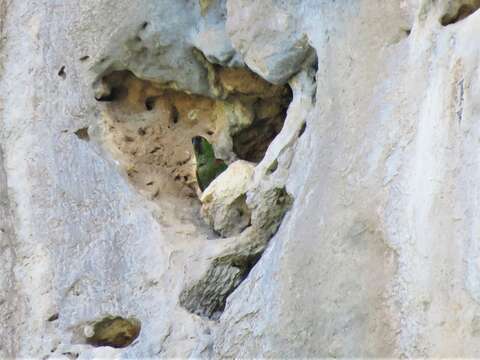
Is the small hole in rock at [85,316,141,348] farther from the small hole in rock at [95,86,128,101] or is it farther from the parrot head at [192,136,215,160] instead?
the parrot head at [192,136,215,160]

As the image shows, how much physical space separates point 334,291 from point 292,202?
0.24 metres

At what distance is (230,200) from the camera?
1.94 m

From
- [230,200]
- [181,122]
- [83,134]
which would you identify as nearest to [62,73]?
[83,134]

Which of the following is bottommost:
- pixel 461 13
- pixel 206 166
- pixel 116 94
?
pixel 206 166

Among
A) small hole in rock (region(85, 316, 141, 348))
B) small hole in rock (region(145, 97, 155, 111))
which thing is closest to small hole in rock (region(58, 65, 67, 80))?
small hole in rock (region(145, 97, 155, 111))

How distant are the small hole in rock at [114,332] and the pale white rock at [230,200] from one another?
0.25 m

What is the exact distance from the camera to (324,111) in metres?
1.75

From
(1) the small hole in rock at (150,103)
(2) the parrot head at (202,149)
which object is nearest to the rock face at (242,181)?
(1) the small hole in rock at (150,103)

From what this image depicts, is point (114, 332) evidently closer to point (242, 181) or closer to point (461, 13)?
point (242, 181)

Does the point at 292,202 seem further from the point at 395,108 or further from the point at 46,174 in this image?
the point at 46,174

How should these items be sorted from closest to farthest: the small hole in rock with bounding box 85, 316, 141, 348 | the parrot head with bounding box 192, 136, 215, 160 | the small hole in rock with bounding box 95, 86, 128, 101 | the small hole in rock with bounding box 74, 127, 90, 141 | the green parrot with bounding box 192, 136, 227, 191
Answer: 1. the small hole in rock with bounding box 85, 316, 141, 348
2. the small hole in rock with bounding box 74, 127, 90, 141
3. the small hole in rock with bounding box 95, 86, 128, 101
4. the green parrot with bounding box 192, 136, 227, 191
5. the parrot head with bounding box 192, 136, 215, 160

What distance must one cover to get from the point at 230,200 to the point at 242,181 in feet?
0.16

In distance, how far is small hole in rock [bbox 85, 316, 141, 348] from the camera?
1.89 meters

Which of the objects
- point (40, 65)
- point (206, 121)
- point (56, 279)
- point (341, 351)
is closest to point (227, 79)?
point (206, 121)
